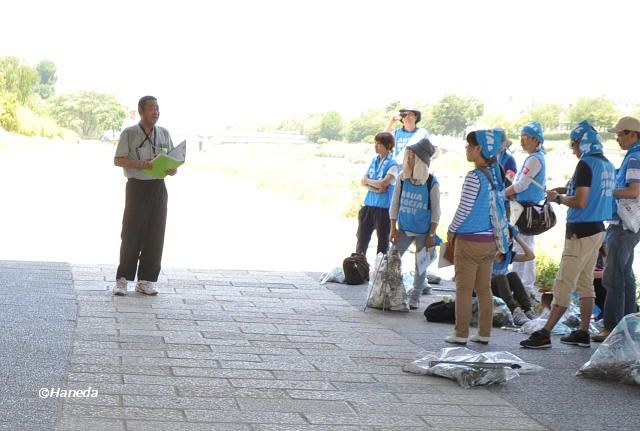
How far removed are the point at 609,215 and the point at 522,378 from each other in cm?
154

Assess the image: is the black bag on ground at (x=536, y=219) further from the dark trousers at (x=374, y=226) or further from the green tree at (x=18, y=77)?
the green tree at (x=18, y=77)

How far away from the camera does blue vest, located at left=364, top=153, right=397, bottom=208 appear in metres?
10.1

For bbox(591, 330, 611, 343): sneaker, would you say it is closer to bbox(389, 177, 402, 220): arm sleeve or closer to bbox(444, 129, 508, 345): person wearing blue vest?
bbox(444, 129, 508, 345): person wearing blue vest

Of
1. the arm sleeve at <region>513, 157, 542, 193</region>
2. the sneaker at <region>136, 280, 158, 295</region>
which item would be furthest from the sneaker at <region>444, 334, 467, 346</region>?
the sneaker at <region>136, 280, 158, 295</region>

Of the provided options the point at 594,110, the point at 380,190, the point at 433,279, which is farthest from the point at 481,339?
the point at 594,110

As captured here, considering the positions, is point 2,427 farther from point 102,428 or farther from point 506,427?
point 506,427

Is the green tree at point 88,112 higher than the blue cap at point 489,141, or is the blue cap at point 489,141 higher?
the blue cap at point 489,141

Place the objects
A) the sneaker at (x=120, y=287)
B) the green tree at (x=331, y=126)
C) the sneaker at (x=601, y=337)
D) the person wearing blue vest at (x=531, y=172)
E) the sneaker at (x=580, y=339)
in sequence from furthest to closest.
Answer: the green tree at (x=331, y=126)
the sneaker at (x=120, y=287)
the person wearing blue vest at (x=531, y=172)
the sneaker at (x=601, y=337)
the sneaker at (x=580, y=339)

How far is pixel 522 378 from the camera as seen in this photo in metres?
6.34

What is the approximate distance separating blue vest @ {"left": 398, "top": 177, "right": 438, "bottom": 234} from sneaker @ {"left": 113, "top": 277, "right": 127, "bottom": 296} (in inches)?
99.2

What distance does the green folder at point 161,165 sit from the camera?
838cm

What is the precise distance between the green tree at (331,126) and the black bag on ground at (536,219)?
117 ft

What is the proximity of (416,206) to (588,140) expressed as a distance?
6.24 ft

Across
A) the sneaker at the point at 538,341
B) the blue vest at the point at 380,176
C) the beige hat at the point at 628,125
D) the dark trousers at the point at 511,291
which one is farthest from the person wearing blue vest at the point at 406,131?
the sneaker at the point at 538,341
